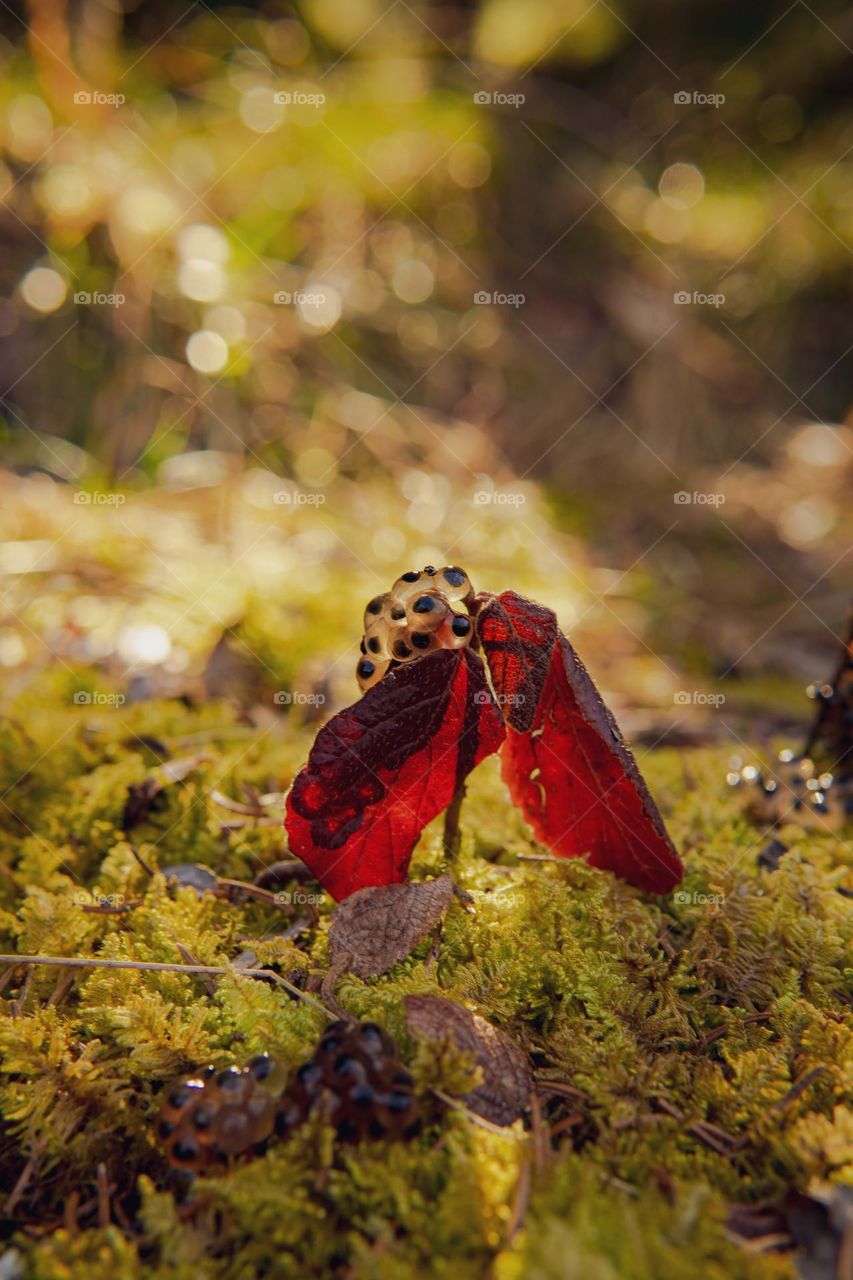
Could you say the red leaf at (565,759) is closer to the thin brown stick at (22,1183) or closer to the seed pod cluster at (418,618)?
the seed pod cluster at (418,618)

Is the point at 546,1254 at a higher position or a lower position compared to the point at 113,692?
lower

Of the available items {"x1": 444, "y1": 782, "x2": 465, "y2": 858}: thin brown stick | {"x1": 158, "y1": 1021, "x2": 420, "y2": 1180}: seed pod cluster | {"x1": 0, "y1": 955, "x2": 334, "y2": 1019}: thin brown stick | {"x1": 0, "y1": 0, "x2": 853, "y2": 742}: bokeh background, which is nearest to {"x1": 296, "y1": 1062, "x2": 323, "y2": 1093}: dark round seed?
{"x1": 158, "y1": 1021, "x2": 420, "y2": 1180}: seed pod cluster

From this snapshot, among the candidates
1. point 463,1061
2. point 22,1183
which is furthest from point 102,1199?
point 463,1061

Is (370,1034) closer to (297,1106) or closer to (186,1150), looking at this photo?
(297,1106)

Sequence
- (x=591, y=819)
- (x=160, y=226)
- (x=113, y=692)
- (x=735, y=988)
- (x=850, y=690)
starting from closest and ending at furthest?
(x=735, y=988) < (x=591, y=819) < (x=850, y=690) < (x=113, y=692) < (x=160, y=226)

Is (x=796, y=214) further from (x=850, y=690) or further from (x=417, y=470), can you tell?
(x=850, y=690)

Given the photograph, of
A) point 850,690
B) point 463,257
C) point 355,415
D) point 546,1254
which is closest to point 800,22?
point 463,257
